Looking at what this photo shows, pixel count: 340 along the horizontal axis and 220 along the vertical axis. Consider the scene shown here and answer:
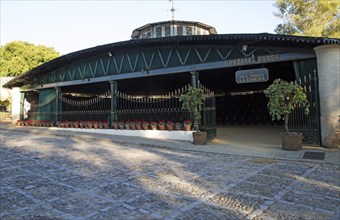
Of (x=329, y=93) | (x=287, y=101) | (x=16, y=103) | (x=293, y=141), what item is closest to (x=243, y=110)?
(x=329, y=93)

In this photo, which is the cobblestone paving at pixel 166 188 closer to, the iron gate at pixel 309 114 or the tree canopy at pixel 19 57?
the iron gate at pixel 309 114

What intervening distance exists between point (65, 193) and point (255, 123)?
19.3 meters

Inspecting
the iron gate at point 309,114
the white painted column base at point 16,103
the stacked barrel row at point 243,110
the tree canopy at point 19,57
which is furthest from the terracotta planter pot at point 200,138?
the tree canopy at point 19,57

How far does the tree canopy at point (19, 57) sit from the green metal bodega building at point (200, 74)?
57.0 ft

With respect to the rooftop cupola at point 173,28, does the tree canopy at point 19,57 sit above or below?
above

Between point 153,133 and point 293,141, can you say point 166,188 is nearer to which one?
point 293,141

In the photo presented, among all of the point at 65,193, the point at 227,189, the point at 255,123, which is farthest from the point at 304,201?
Answer: the point at 255,123

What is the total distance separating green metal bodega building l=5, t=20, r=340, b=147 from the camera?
366 inches

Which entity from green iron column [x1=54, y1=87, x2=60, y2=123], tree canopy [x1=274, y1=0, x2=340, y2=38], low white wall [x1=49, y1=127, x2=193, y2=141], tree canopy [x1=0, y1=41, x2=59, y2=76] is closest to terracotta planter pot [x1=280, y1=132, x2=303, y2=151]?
low white wall [x1=49, y1=127, x2=193, y2=141]

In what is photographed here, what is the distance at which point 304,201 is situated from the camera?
4.16 meters

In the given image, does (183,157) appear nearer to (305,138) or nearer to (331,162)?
(331,162)

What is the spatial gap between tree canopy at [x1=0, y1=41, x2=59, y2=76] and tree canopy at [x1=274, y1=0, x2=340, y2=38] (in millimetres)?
36391

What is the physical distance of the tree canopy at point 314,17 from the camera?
23.5 metres

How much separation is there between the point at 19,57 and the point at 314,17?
4044cm
